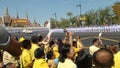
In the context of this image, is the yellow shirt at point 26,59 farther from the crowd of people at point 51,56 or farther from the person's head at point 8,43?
the person's head at point 8,43

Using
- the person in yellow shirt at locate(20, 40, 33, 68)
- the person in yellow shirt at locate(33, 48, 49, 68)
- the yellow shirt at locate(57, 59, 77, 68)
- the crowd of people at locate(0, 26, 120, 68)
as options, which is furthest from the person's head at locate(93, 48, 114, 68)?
the person in yellow shirt at locate(20, 40, 33, 68)

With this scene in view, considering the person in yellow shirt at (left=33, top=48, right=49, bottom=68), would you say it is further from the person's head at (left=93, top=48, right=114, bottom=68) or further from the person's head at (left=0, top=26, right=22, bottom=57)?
the person's head at (left=0, top=26, right=22, bottom=57)

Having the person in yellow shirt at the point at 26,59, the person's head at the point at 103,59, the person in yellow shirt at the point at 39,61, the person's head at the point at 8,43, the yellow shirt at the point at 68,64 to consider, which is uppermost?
the person's head at the point at 8,43

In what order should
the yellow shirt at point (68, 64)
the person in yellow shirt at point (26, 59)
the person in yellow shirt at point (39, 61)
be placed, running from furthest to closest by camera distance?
1. the person in yellow shirt at point (26, 59)
2. the person in yellow shirt at point (39, 61)
3. the yellow shirt at point (68, 64)

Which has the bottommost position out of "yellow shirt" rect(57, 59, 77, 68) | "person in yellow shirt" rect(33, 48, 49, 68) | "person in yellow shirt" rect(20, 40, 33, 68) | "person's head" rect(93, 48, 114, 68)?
"person in yellow shirt" rect(20, 40, 33, 68)

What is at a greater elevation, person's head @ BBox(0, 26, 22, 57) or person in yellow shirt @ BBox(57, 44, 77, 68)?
person's head @ BBox(0, 26, 22, 57)

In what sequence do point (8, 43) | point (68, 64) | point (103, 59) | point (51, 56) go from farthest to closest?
1. point (51, 56)
2. point (68, 64)
3. point (103, 59)
4. point (8, 43)

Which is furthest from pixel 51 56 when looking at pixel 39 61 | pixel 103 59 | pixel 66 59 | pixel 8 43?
pixel 8 43

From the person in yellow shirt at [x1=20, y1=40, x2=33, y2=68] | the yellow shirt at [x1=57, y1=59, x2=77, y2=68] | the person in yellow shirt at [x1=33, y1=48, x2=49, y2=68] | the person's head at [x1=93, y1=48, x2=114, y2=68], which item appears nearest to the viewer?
the person's head at [x1=93, y1=48, x2=114, y2=68]

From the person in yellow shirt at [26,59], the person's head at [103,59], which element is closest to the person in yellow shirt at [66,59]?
the person in yellow shirt at [26,59]

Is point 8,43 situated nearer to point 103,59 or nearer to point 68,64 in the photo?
point 103,59

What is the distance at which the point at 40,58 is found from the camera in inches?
238

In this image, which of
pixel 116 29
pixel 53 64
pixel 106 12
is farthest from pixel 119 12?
pixel 106 12

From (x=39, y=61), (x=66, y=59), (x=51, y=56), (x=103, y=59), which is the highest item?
(x=103, y=59)
